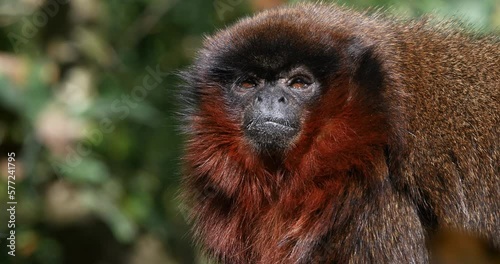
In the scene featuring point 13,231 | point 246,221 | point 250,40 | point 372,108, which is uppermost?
point 250,40

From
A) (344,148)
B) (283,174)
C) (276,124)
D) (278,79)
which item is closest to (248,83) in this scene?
(278,79)

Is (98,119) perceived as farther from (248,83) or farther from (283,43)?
(283,43)

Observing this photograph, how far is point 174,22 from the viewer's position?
6.32 meters

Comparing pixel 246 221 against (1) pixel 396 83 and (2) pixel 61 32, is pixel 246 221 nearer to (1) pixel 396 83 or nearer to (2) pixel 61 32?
(1) pixel 396 83

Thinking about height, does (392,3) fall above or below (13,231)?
above

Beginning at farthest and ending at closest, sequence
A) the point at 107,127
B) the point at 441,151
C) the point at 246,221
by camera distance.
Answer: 1. the point at 107,127
2. the point at 246,221
3. the point at 441,151

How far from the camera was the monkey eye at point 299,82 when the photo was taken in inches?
140

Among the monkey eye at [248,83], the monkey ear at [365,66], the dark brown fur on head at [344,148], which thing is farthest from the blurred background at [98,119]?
the monkey ear at [365,66]

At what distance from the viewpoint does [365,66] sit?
3.44 meters

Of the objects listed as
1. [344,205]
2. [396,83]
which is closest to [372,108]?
[396,83]

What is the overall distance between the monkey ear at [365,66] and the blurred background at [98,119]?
4.83ft

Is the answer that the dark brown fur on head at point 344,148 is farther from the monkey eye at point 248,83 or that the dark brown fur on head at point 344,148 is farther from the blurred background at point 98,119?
the blurred background at point 98,119

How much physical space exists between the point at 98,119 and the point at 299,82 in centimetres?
241

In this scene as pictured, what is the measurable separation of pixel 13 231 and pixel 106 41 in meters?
1.66
